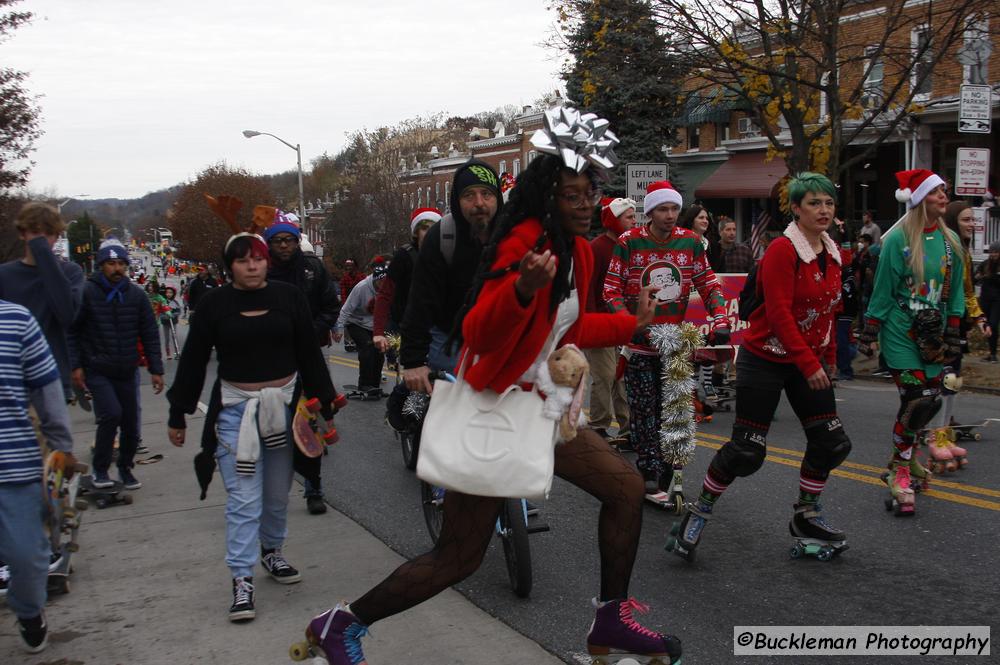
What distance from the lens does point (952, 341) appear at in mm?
5961

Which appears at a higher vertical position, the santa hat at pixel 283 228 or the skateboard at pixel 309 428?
the santa hat at pixel 283 228

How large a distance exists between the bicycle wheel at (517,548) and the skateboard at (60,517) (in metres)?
2.14

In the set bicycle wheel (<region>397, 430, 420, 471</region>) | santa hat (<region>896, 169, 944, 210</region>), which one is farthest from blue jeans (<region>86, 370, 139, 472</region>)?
santa hat (<region>896, 169, 944, 210</region>)

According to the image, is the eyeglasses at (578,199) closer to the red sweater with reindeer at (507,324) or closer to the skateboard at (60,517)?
the red sweater with reindeer at (507,324)

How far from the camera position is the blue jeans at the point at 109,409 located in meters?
7.41

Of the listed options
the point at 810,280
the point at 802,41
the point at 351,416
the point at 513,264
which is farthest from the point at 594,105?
the point at 513,264

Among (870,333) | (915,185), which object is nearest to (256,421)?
(870,333)

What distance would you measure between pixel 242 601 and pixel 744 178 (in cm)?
2992

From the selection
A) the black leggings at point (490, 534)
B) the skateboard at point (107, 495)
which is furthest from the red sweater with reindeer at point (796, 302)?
the skateboard at point (107, 495)

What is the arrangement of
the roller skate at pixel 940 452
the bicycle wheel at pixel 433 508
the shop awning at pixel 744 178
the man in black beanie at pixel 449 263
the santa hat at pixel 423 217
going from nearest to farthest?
the man in black beanie at pixel 449 263 → the bicycle wheel at pixel 433 508 → the roller skate at pixel 940 452 → the santa hat at pixel 423 217 → the shop awning at pixel 744 178

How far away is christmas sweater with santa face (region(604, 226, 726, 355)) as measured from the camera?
20.9ft

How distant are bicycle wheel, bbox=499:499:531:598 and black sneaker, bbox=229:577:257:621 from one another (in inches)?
51.4

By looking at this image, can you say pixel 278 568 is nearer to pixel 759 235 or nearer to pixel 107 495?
pixel 107 495

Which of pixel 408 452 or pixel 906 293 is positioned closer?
pixel 906 293
